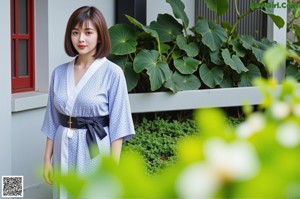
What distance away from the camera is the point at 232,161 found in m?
0.37

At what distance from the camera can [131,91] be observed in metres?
5.86

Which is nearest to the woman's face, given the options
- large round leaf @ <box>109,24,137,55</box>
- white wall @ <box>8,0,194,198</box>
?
white wall @ <box>8,0,194,198</box>

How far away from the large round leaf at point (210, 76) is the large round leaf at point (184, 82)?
86 millimetres

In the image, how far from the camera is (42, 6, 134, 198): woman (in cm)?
300

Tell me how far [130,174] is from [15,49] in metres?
4.47

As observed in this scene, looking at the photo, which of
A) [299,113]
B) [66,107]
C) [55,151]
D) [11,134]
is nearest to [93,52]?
[66,107]

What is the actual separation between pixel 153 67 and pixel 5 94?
5.17 ft

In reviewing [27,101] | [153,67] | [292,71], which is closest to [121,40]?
[153,67]

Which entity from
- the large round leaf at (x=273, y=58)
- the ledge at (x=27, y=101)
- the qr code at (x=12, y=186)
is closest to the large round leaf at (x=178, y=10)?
the ledge at (x=27, y=101)

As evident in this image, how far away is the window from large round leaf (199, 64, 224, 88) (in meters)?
1.72

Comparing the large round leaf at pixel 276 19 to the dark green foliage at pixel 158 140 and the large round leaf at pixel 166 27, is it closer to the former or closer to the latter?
the large round leaf at pixel 166 27

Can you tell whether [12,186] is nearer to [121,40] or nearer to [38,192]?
[38,192]

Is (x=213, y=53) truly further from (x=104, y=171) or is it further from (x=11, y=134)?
(x=104, y=171)

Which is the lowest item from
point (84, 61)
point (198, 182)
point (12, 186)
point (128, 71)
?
point (12, 186)
